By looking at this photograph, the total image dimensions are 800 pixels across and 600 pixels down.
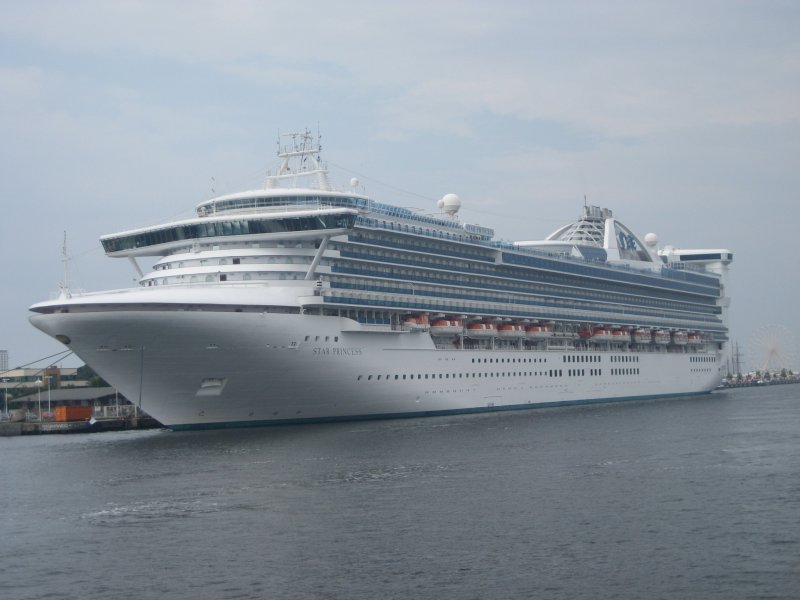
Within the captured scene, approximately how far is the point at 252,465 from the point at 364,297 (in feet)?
57.1

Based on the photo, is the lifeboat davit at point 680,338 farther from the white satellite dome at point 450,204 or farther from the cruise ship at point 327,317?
the white satellite dome at point 450,204

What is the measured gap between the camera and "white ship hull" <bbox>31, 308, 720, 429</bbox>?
44.7 metres

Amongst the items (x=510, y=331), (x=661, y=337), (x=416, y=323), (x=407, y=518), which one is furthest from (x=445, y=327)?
(x=661, y=337)

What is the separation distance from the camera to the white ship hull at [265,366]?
1761 inches

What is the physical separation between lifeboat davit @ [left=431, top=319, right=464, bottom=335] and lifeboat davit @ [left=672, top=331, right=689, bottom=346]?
3401 centimetres

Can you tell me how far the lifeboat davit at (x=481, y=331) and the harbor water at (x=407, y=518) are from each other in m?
15.2

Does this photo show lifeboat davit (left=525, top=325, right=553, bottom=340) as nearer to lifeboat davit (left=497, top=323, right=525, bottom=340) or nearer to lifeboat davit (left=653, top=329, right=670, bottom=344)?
lifeboat davit (left=497, top=323, right=525, bottom=340)

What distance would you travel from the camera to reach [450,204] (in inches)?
2603

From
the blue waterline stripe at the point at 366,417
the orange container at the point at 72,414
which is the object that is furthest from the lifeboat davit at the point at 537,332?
the orange container at the point at 72,414

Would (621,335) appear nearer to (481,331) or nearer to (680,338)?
(680,338)

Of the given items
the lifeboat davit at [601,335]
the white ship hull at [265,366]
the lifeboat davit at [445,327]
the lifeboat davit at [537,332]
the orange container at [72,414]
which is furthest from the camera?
the lifeboat davit at [601,335]

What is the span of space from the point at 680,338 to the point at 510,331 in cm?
2910

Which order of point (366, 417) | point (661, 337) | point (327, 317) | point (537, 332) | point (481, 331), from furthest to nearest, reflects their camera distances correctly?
point (661, 337) → point (537, 332) → point (481, 331) → point (366, 417) → point (327, 317)

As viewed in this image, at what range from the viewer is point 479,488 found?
32.1 m
